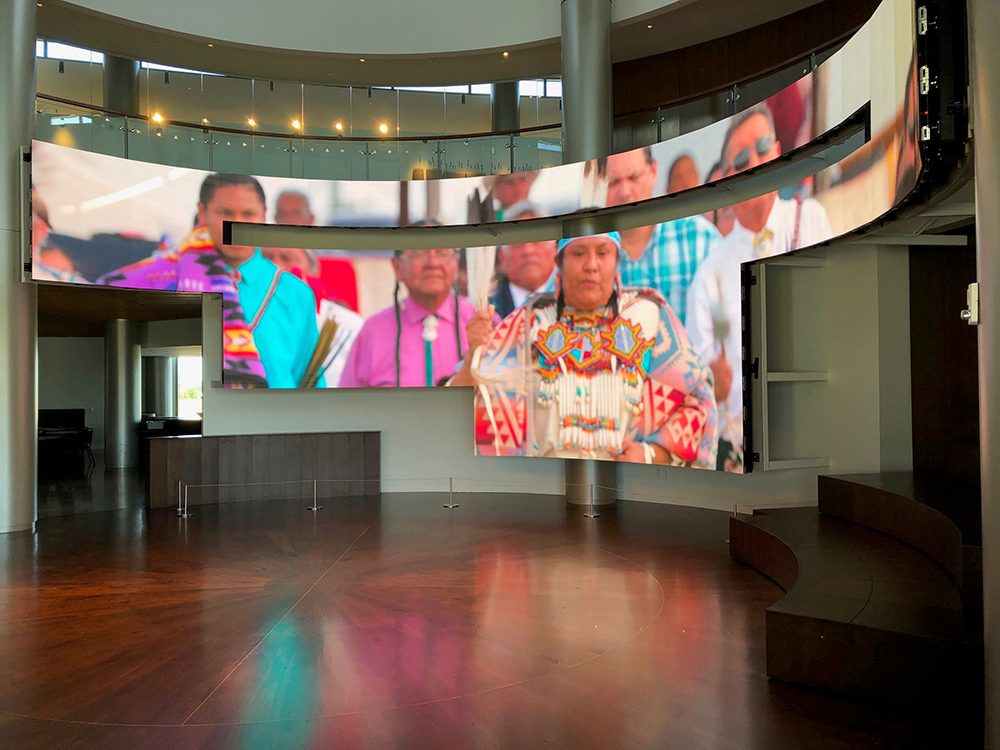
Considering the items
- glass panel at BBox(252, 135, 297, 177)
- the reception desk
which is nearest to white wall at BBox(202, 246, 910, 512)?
the reception desk

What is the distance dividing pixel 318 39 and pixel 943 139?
1301 cm

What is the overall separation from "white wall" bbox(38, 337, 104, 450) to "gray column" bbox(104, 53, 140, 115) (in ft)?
25.6

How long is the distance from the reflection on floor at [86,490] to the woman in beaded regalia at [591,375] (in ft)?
21.1

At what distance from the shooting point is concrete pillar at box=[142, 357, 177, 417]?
880 inches

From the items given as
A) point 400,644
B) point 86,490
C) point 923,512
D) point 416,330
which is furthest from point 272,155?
point 923,512

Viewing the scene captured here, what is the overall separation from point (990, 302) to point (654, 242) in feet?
25.2

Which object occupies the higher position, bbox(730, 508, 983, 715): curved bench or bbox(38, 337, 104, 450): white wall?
bbox(38, 337, 104, 450): white wall

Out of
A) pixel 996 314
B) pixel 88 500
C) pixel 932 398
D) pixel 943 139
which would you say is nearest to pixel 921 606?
pixel 996 314

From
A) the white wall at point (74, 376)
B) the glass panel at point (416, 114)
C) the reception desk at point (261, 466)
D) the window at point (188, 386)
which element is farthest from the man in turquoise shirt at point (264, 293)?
the window at point (188, 386)

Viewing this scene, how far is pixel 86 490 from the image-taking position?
1481 cm

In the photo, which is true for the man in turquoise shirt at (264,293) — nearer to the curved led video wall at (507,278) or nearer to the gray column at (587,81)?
the curved led video wall at (507,278)

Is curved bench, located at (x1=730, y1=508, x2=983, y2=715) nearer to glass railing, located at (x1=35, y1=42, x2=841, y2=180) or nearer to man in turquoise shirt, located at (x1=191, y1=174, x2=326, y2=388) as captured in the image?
glass railing, located at (x1=35, y1=42, x2=841, y2=180)

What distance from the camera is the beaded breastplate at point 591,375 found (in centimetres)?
1185

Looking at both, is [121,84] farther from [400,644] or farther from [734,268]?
[400,644]
